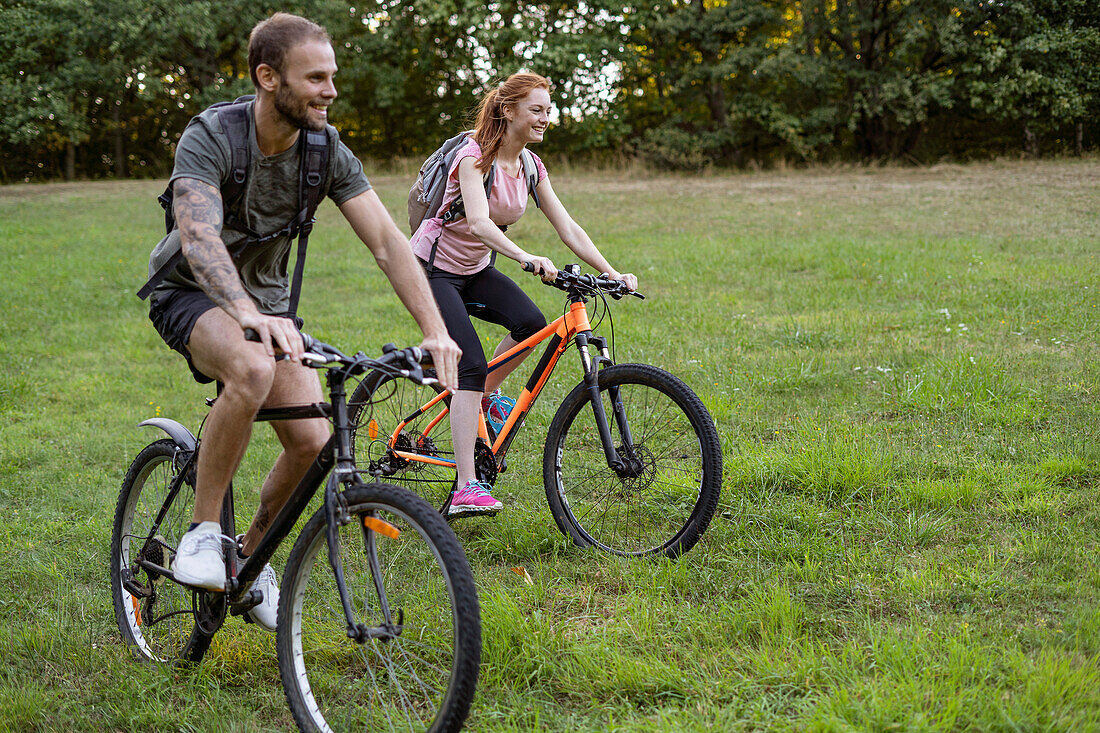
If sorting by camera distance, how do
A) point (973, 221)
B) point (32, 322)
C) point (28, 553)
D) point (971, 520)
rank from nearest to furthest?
1. point (971, 520)
2. point (28, 553)
3. point (32, 322)
4. point (973, 221)

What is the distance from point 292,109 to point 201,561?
150cm

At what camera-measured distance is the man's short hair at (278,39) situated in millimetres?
2818

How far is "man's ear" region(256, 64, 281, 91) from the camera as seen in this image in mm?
2850

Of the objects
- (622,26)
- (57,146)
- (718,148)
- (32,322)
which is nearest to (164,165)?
(57,146)

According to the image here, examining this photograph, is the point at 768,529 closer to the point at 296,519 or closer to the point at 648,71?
the point at 296,519

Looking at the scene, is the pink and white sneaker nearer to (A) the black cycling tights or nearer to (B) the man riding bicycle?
(A) the black cycling tights

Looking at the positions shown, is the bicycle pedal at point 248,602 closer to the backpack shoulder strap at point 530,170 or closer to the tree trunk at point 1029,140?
the backpack shoulder strap at point 530,170

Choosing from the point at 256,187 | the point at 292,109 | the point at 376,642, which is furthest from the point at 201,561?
the point at 292,109

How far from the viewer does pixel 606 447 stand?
4.02 metres

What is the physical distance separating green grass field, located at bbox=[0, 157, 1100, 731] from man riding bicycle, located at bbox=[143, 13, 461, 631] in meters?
0.82

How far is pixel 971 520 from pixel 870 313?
15.2ft

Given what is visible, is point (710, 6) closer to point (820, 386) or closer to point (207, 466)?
point (820, 386)

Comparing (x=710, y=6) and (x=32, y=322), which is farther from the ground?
(x=710, y=6)

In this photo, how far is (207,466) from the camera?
2.95 m
